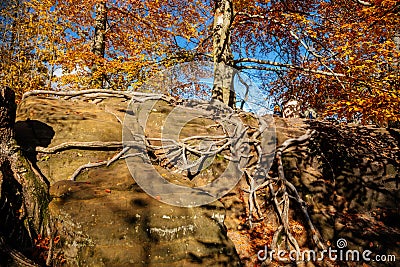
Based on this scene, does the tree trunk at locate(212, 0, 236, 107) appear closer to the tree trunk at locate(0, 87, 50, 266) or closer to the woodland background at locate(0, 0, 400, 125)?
the woodland background at locate(0, 0, 400, 125)

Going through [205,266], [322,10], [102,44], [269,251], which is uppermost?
[322,10]

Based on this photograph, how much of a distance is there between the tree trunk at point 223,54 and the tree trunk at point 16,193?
527 cm

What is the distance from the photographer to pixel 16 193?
152 inches

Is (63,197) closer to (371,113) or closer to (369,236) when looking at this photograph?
(369,236)

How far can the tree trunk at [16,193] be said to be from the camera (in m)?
3.62

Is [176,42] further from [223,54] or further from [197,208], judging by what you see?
[197,208]

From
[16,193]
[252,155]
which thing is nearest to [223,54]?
[252,155]

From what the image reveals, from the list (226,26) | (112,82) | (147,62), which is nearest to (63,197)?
(147,62)

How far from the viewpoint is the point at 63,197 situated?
3.62 meters

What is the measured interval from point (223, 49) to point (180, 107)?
2.21 meters

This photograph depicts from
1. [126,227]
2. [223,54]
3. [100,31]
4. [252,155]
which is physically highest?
[100,31]

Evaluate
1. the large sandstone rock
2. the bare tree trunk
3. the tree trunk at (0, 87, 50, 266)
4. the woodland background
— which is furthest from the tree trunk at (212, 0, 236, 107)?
the tree trunk at (0, 87, 50, 266)

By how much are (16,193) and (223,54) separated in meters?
6.50

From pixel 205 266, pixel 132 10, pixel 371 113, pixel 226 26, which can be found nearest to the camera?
pixel 205 266
